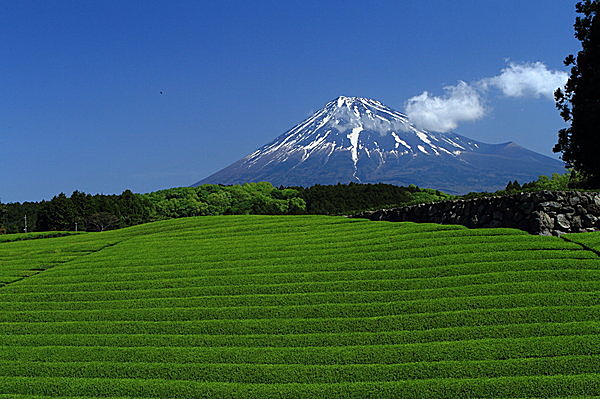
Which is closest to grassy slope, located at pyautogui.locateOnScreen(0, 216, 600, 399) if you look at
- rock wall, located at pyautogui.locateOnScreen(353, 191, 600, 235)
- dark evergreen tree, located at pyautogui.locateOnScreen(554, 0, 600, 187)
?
rock wall, located at pyautogui.locateOnScreen(353, 191, 600, 235)

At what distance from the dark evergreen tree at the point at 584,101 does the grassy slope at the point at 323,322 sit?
12361mm

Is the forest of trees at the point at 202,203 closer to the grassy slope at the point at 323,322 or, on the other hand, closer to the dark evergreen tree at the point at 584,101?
the dark evergreen tree at the point at 584,101

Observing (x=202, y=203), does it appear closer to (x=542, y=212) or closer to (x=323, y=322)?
(x=542, y=212)

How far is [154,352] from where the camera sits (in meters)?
7.88

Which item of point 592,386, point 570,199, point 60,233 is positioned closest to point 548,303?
point 592,386

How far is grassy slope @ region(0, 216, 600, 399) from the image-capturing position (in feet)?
22.1

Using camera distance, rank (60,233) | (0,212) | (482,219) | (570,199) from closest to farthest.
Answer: (570,199)
(482,219)
(60,233)
(0,212)

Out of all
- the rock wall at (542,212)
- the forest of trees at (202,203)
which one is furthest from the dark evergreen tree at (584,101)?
the forest of trees at (202,203)

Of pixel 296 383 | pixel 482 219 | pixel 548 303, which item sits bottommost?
pixel 296 383

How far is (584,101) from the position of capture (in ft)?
70.2

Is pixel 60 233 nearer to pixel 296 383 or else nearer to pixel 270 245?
pixel 270 245

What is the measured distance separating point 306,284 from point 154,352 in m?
3.21

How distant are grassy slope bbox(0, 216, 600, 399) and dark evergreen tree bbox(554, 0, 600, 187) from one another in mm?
12361

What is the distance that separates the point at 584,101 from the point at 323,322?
731 inches
